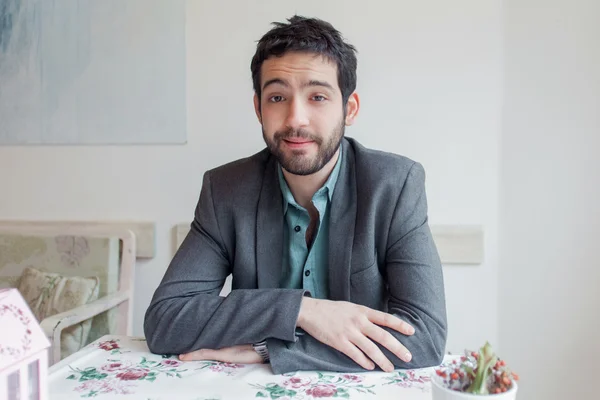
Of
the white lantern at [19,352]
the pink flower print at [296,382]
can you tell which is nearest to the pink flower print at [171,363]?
the pink flower print at [296,382]

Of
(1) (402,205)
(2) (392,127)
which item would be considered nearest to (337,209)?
(1) (402,205)

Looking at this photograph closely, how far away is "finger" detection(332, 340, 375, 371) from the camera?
94cm

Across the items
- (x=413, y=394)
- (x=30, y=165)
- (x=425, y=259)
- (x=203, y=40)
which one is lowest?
(x=413, y=394)

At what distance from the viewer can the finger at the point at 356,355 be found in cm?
94

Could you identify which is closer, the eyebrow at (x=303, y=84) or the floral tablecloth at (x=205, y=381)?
the floral tablecloth at (x=205, y=381)

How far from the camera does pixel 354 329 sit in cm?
98

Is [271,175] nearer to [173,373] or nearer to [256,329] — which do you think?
[256,329]

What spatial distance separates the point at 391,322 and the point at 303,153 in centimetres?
43

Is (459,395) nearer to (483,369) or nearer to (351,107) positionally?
(483,369)

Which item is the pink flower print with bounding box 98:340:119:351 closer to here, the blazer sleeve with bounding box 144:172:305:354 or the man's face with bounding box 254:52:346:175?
the blazer sleeve with bounding box 144:172:305:354

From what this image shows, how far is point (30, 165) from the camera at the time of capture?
82.8 inches

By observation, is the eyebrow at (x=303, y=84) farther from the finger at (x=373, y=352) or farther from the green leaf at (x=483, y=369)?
the green leaf at (x=483, y=369)

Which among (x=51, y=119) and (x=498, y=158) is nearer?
(x=498, y=158)

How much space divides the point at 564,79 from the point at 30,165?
208 cm
